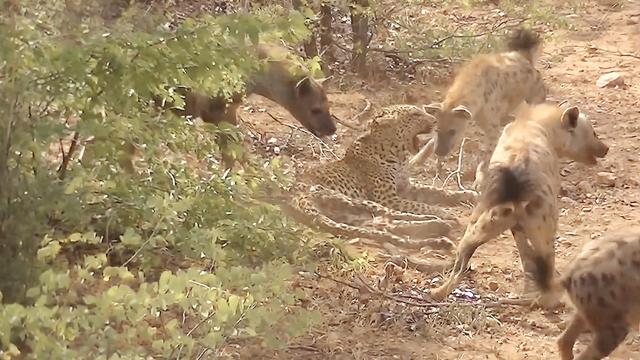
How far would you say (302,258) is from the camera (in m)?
5.04

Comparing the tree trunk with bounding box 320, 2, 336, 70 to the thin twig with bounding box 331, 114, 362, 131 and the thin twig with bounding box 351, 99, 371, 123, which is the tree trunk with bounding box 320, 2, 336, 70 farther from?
the thin twig with bounding box 331, 114, 362, 131

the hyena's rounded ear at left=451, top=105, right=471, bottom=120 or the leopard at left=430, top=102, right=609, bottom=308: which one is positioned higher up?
the leopard at left=430, top=102, right=609, bottom=308

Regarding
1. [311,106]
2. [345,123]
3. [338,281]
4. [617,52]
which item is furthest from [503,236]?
[617,52]

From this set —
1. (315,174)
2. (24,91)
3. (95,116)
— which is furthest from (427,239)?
(24,91)

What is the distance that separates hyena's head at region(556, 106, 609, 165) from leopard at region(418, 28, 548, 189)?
23.3 inches

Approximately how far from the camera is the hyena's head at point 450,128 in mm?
7504

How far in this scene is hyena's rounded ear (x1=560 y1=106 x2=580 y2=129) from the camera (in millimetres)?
6863

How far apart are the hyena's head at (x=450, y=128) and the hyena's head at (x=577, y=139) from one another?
696 millimetres

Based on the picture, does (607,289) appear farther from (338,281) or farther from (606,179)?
(606,179)

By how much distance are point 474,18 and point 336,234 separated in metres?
5.66

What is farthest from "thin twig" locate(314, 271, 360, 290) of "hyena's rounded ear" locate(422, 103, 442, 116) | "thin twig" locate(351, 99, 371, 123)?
"thin twig" locate(351, 99, 371, 123)

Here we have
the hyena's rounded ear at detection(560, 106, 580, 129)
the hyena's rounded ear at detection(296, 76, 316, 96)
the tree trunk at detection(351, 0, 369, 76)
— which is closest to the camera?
the hyena's rounded ear at detection(560, 106, 580, 129)

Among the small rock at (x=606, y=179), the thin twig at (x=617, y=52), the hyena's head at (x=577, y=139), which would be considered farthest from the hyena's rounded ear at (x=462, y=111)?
the thin twig at (x=617, y=52)

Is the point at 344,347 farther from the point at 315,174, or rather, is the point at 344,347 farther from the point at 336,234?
the point at 315,174
